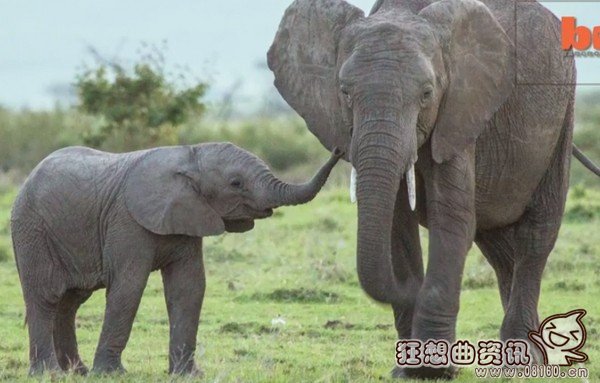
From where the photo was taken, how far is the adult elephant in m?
7.19

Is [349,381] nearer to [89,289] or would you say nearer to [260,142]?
[89,289]

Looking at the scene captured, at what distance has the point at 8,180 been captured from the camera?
2109 centimetres

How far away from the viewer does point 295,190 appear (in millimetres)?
8039

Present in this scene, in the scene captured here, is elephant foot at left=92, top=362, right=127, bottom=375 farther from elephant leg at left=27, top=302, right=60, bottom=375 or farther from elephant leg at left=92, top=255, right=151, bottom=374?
elephant leg at left=27, top=302, right=60, bottom=375

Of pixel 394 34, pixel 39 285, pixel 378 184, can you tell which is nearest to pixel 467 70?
pixel 394 34

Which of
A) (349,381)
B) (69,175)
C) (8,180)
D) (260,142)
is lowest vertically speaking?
(349,381)

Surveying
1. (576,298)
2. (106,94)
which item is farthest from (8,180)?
(576,298)

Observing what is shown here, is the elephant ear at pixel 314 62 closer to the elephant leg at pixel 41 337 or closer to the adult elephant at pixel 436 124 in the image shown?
the adult elephant at pixel 436 124

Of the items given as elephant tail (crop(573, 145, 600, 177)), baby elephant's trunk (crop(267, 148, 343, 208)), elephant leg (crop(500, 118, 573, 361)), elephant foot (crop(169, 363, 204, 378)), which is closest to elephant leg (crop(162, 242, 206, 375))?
elephant foot (crop(169, 363, 204, 378))

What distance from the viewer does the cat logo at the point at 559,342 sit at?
861 cm

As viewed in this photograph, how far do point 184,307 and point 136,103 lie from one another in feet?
44.7

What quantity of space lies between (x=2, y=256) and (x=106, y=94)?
8127mm

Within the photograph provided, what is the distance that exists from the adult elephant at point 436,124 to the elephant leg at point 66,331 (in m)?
1.67

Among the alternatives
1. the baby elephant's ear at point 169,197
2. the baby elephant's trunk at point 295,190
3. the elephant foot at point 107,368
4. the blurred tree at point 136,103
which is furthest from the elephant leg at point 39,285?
the blurred tree at point 136,103
